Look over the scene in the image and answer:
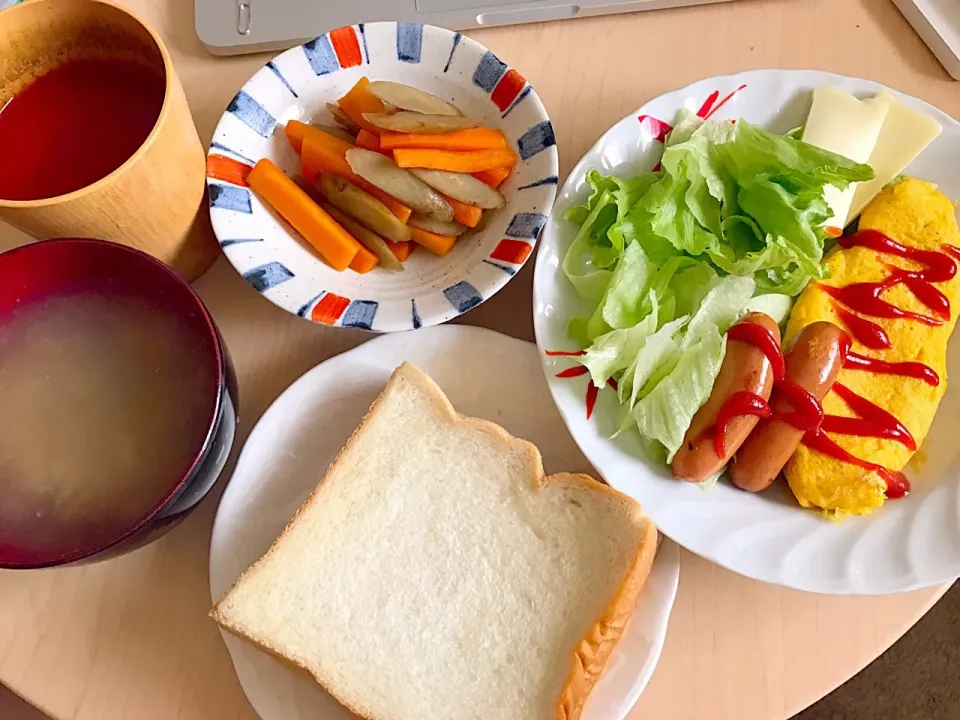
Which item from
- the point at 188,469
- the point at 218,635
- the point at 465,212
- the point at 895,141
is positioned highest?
the point at 895,141

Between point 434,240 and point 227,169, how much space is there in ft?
0.87

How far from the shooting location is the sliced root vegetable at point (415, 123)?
1026 millimetres

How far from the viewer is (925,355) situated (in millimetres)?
1009

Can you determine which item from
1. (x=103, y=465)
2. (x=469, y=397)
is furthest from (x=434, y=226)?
(x=103, y=465)

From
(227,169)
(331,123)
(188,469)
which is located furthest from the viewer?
(331,123)

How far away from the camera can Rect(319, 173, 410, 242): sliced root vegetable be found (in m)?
1.02

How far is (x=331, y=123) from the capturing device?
43.4 inches

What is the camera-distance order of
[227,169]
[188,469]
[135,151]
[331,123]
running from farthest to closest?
[331,123] < [227,169] < [135,151] < [188,469]

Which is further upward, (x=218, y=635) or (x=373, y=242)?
(x=373, y=242)

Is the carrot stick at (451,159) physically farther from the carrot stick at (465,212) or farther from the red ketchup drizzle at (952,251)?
the red ketchup drizzle at (952,251)

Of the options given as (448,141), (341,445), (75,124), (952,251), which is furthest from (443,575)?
(952,251)

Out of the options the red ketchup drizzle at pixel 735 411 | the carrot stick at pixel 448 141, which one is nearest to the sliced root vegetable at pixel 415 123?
the carrot stick at pixel 448 141

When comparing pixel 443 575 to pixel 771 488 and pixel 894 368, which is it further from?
pixel 894 368

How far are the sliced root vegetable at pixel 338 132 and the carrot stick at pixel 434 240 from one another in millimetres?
157
